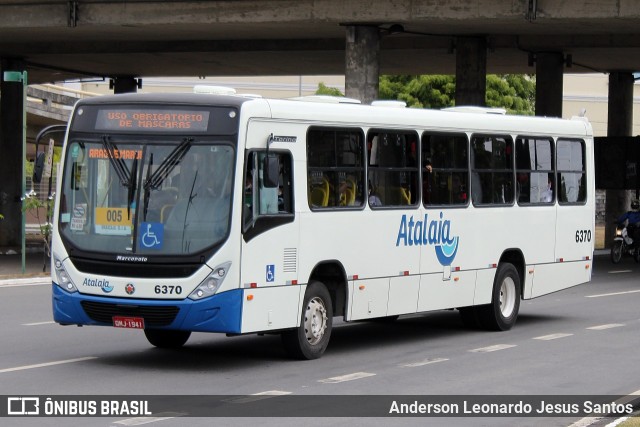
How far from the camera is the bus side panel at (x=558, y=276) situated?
730 inches

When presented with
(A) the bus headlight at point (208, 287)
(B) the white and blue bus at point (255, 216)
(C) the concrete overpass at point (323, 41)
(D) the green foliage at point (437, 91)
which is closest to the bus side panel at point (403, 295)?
(B) the white and blue bus at point (255, 216)

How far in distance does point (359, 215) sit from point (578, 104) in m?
69.8

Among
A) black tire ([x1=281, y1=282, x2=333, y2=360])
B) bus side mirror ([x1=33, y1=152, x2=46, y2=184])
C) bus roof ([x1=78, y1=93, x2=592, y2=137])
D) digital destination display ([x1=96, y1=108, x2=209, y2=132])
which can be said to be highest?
bus roof ([x1=78, y1=93, x2=592, y2=137])

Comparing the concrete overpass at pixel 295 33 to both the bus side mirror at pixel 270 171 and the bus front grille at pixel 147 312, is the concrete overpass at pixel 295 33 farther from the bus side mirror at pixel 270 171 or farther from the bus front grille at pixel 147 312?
the bus front grille at pixel 147 312

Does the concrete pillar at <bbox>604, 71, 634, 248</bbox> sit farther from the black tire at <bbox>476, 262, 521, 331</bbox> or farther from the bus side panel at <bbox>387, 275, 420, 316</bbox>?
the bus side panel at <bbox>387, 275, 420, 316</bbox>

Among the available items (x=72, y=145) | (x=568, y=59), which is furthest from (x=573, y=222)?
(x=568, y=59)

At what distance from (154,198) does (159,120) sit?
0.82 meters

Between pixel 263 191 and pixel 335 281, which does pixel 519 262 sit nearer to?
pixel 335 281

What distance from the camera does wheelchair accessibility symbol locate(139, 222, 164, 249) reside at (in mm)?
12906

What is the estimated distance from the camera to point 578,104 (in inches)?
3243

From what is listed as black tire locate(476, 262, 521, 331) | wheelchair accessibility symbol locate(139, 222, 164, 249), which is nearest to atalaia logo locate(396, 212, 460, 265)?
black tire locate(476, 262, 521, 331)

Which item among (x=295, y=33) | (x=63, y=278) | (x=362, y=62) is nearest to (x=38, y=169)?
(x=63, y=278)

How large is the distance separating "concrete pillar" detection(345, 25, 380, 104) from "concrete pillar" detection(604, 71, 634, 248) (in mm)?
16879

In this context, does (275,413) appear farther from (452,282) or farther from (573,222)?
(573,222)
